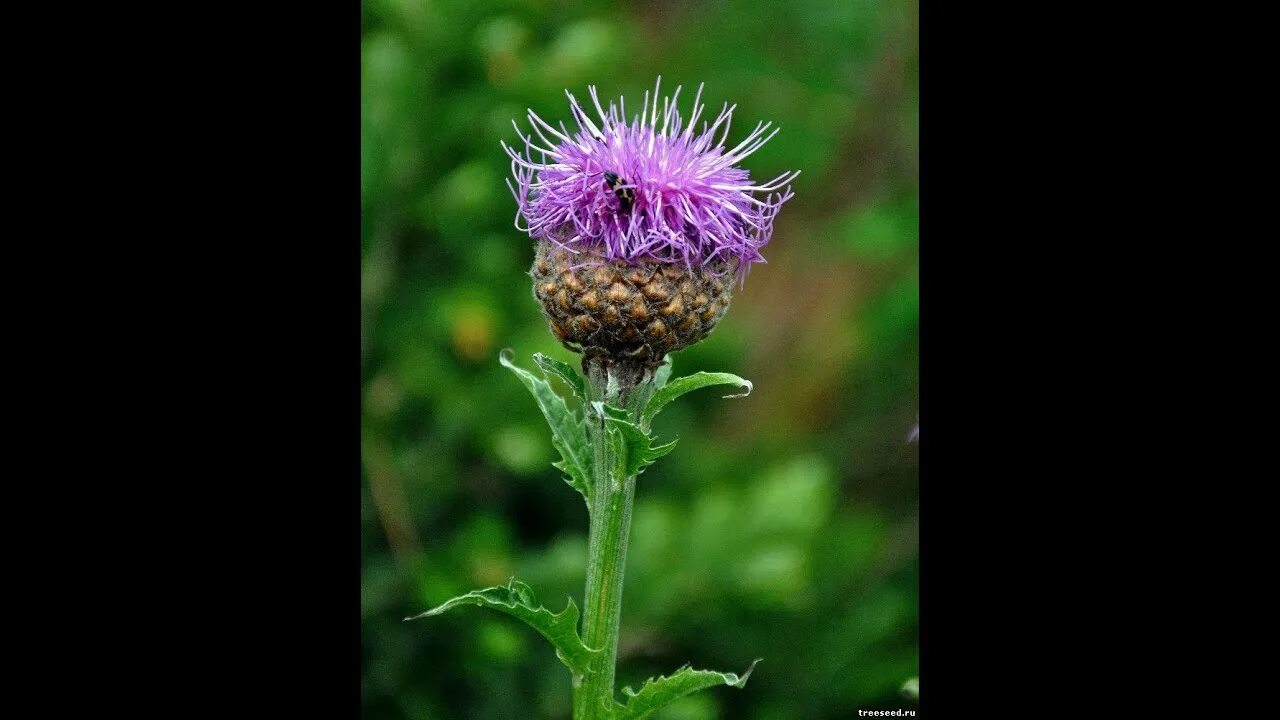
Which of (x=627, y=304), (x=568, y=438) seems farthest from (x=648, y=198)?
(x=568, y=438)

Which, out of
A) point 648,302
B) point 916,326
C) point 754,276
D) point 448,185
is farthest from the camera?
point 754,276

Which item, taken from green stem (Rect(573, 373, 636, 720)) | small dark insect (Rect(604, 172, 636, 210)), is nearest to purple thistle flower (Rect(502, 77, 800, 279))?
small dark insect (Rect(604, 172, 636, 210))

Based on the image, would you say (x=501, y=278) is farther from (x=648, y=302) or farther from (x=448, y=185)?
(x=648, y=302)

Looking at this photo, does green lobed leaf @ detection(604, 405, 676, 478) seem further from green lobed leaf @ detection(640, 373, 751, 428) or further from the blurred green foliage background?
the blurred green foliage background

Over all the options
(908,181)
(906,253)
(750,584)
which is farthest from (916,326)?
(750,584)

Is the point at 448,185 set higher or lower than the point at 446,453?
higher

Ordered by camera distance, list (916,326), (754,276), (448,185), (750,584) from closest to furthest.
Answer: (750,584) < (448,185) < (916,326) < (754,276)

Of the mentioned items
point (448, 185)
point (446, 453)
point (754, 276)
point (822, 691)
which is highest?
point (754, 276)
